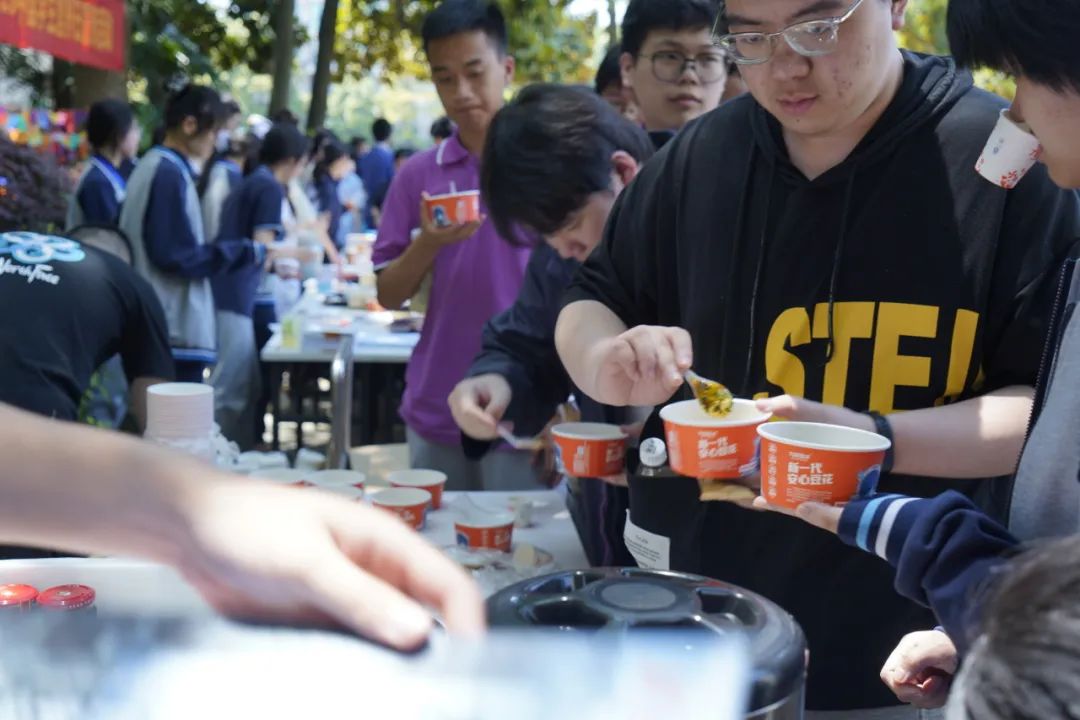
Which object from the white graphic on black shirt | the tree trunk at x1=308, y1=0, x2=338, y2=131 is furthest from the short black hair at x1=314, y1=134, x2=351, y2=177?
the white graphic on black shirt

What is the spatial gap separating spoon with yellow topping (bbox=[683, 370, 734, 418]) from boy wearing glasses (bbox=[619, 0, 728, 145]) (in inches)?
62.2

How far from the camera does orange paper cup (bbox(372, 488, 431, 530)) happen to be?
229 cm

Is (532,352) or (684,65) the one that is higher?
(684,65)

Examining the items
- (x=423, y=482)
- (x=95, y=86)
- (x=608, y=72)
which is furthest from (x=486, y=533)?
(x=95, y=86)

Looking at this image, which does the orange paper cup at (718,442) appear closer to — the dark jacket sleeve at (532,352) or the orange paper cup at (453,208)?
the dark jacket sleeve at (532,352)

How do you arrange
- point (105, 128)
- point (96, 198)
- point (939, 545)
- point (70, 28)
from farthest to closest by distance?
point (70, 28) < point (105, 128) < point (96, 198) < point (939, 545)

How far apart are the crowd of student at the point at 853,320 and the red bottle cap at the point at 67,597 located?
870 millimetres

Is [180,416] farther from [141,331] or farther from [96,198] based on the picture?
[96,198]

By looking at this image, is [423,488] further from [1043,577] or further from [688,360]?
[1043,577]

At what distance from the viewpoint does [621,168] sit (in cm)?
226

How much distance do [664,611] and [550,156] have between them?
58.5 inches

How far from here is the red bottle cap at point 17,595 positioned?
1.46 metres

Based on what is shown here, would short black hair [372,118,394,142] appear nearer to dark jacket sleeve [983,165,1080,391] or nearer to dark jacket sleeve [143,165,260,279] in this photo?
dark jacket sleeve [143,165,260,279]

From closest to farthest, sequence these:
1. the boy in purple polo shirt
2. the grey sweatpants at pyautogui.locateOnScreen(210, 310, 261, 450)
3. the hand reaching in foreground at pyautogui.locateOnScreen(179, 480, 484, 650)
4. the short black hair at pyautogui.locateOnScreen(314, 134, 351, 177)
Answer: the hand reaching in foreground at pyautogui.locateOnScreen(179, 480, 484, 650), the boy in purple polo shirt, the grey sweatpants at pyautogui.locateOnScreen(210, 310, 261, 450), the short black hair at pyautogui.locateOnScreen(314, 134, 351, 177)
